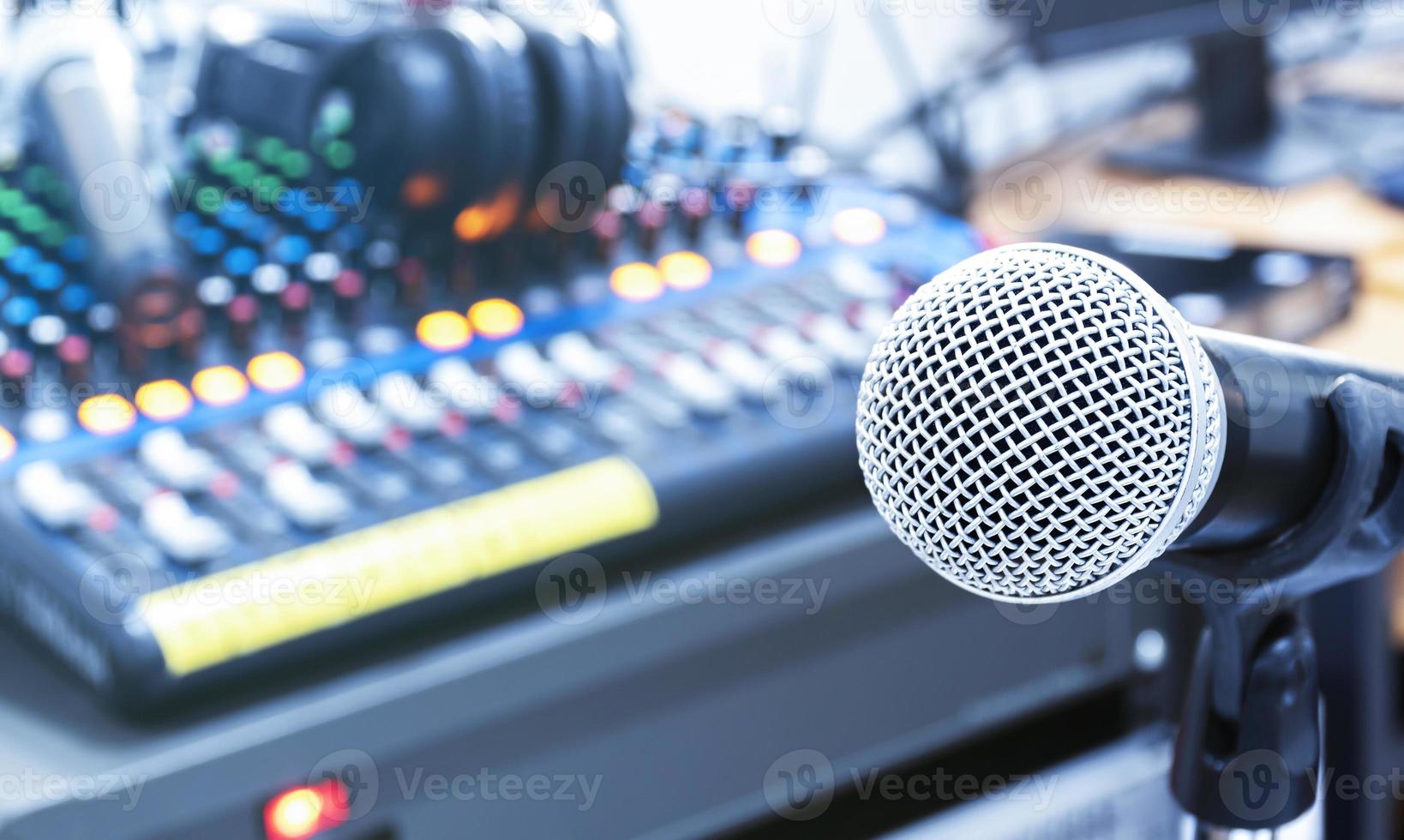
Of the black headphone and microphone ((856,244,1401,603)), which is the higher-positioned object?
microphone ((856,244,1401,603))

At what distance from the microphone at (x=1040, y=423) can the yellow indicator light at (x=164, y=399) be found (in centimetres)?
40

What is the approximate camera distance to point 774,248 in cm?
82

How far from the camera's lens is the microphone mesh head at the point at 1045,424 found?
1.00 feet

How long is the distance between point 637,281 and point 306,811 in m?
0.33

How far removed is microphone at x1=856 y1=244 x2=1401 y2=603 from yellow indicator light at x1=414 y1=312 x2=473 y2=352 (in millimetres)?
398

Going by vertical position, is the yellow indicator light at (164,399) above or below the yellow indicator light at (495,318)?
below

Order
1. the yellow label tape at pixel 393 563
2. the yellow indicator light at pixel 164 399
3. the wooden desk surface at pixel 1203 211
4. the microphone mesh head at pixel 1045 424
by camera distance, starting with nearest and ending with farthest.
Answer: the microphone mesh head at pixel 1045 424
the yellow label tape at pixel 393 563
the yellow indicator light at pixel 164 399
the wooden desk surface at pixel 1203 211

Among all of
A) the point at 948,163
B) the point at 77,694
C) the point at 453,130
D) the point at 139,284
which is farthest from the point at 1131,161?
the point at 77,694

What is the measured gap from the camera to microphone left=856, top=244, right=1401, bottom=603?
31 centimetres

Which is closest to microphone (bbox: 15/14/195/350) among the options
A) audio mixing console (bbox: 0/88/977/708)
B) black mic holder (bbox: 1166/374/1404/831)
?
audio mixing console (bbox: 0/88/977/708)

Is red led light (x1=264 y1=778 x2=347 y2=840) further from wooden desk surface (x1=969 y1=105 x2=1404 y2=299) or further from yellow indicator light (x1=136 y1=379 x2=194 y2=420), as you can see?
wooden desk surface (x1=969 y1=105 x2=1404 y2=299)

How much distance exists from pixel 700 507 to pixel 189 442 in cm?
22

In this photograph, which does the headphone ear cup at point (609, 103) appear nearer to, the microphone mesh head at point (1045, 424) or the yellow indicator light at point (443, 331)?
the yellow indicator light at point (443, 331)

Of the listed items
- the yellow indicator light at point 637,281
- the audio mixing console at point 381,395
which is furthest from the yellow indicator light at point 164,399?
the yellow indicator light at point 637,281
